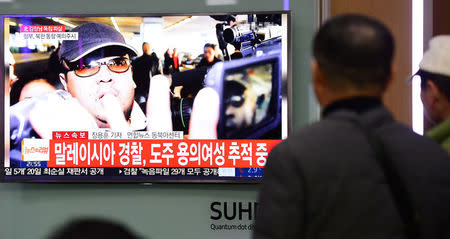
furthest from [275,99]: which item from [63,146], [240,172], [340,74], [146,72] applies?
[340,74]

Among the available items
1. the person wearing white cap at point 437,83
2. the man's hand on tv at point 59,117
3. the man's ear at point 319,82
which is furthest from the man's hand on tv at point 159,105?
the man's ear at point 319,82

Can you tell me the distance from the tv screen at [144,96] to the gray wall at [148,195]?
14cm

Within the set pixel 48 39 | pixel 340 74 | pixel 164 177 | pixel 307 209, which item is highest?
pixel 48 39

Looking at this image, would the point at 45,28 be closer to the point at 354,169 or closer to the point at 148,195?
the point at 148,195

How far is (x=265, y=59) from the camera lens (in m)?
3.34

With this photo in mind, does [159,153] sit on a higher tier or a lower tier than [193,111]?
lower

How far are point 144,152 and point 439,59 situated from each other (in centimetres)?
198

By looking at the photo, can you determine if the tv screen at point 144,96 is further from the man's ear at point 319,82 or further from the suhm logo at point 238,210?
the man's ear at point 319,82

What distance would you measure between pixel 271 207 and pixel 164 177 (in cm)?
224

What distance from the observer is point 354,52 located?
1224 millimetres

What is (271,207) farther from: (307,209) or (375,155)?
(375,155)

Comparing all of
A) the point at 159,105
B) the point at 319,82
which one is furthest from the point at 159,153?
the point at 319,82

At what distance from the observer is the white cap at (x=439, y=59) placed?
5.94ft

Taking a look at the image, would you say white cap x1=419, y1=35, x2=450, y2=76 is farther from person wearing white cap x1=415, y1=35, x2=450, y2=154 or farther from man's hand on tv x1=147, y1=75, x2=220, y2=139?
man's hand on tv x1=147, y1=75, x2=220, y2=139
